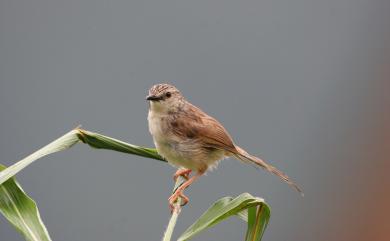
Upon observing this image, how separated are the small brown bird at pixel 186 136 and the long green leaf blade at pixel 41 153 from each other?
2.63 feet

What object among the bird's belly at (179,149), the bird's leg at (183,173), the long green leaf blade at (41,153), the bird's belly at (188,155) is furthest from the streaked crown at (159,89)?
the long green leaf blade at (41,153)

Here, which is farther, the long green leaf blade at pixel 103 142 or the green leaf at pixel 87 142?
the long green leaf blade at pixel 103 142

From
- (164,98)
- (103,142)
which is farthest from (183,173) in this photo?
(103,142)

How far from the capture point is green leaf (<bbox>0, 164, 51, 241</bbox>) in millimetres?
1635

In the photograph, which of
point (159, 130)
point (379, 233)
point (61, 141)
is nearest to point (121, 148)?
point (61, 141)

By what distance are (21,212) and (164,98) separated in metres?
1.16

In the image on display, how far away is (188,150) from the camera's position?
2.73 m

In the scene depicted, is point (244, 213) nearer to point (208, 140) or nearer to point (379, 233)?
point (208, 140)

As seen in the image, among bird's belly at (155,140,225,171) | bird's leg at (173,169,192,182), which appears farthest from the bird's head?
bird's leg at (173,169,192,182)

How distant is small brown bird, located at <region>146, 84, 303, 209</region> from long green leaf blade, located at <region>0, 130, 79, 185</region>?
800 millimetres

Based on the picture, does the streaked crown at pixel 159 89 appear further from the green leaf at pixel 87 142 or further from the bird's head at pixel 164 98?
the green leaf at pixel 87 142

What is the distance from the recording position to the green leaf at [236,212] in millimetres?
1687

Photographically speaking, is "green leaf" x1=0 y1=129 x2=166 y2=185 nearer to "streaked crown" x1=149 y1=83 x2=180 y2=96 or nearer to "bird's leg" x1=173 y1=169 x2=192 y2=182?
"streaked crown" x1=149 y1=83 x2=180 y2=96

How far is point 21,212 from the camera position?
1.71 m
